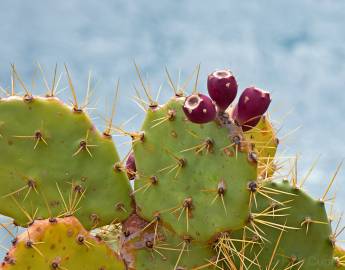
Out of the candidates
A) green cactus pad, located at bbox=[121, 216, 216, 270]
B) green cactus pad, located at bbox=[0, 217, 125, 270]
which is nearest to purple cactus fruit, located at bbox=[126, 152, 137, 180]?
green cactus pad, located at bbox=[121, 216, 216, 270]

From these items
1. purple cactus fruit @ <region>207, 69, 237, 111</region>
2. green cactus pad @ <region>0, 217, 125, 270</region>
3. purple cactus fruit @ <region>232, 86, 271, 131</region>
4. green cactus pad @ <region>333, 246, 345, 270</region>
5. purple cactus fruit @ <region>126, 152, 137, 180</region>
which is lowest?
green cactus pad @ <region>333, 246, 345, 270</region>

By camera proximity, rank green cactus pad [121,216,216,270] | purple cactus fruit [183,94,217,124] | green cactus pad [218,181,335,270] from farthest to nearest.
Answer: green cactus pad [218,181,335,270] < green cactus pad [121,216,216,270] < purple cactus fruit [183,94,217,124]

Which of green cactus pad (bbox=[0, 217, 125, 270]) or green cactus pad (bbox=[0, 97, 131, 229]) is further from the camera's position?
green cactus pad (bbox=[0, 97, 131, 229])

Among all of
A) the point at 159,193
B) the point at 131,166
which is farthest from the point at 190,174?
the point at 131,166

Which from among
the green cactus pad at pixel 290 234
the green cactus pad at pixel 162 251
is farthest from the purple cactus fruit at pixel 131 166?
the green cactus pad at pixel 290 234

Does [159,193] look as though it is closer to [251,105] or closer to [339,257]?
[251,105]

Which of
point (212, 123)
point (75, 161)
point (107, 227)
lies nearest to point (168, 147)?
point (212, 123)

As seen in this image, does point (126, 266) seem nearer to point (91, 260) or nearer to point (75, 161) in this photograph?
point (91, 260)

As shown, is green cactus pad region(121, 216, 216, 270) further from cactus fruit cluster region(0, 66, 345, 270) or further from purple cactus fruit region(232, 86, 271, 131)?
purple cactus fruit region(232, 86, 271, 131)
